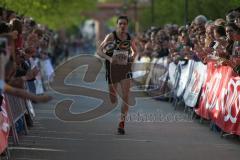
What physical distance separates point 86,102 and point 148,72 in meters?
4.59

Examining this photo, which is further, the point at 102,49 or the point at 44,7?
the point at 44,7

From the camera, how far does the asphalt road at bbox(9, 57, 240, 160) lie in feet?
36.1

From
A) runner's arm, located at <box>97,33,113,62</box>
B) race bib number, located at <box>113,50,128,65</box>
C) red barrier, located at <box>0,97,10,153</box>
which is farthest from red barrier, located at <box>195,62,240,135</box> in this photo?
red barrier, located at <box>0,97,10,153</box>

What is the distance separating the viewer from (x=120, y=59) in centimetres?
1345

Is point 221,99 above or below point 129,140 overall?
above

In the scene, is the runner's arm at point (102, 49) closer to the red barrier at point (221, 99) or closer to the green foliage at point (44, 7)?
the red barrier at point (221, 99)

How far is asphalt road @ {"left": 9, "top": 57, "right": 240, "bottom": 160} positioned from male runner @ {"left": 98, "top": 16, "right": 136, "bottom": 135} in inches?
27.3

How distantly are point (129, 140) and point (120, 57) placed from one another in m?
1.65

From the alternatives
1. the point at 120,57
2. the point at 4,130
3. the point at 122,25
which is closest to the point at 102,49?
the point at 120,57

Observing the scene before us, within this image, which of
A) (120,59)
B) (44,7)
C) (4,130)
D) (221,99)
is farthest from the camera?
(44,7)

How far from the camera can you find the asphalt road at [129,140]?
36.1ft

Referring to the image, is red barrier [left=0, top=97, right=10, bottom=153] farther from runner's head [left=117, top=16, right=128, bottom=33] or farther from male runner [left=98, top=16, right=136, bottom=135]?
runner's head [left=117, top=16, right=128, bottom=33]

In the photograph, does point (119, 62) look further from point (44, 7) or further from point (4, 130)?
point (44, 7)

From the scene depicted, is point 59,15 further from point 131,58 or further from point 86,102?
point 131,58
